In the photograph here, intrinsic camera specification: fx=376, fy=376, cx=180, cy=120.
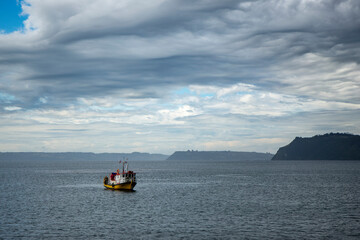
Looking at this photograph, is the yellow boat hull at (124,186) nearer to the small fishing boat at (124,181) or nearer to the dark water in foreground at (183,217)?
the small fishing boat at (124,181)

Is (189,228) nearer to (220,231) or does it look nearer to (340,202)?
(220,231)

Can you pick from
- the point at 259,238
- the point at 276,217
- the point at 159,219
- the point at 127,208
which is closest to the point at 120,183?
the point at 127,208

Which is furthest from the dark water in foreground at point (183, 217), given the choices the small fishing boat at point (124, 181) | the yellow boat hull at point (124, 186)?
the small fishing boat at point (124, 181)

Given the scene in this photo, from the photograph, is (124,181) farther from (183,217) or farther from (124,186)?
(183,217)

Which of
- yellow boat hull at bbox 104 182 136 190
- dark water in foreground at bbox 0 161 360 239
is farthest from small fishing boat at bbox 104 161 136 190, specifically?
dark water in foreground at bbox 0 161 360 239

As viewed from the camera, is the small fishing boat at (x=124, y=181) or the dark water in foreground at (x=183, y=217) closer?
the dark water in foreground at (x=183, y=217)

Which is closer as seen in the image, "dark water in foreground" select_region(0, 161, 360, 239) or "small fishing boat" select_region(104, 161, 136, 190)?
"dark water in foreground" select_region(0, 161, 360, 239)

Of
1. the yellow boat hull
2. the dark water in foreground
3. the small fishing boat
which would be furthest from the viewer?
the small fishing boat

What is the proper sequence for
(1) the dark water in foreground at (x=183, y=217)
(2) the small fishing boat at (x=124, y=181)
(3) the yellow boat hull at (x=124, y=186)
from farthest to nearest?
(2) the small fishing boat at (x=124, y=181) < (3) the yellow boat hull at (x=124, y=186) < (1) the dark water in foreground at (x=183, y=217)

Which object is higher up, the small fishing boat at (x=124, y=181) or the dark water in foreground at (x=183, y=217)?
the small fishing boat at (x=124, y=181)

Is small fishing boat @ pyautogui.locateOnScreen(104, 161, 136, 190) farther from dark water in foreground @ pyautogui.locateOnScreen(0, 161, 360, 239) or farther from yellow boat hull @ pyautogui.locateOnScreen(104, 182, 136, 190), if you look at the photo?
dark water in foreground @ pyautogui.locateOnScreen(0, 161, 360, 239)

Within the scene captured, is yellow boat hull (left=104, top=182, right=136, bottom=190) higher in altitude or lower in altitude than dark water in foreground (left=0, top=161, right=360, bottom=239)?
higher

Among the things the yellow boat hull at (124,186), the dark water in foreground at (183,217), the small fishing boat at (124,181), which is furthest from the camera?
the small fishing boat at (124,181)

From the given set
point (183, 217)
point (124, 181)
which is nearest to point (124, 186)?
point (124, 181)
